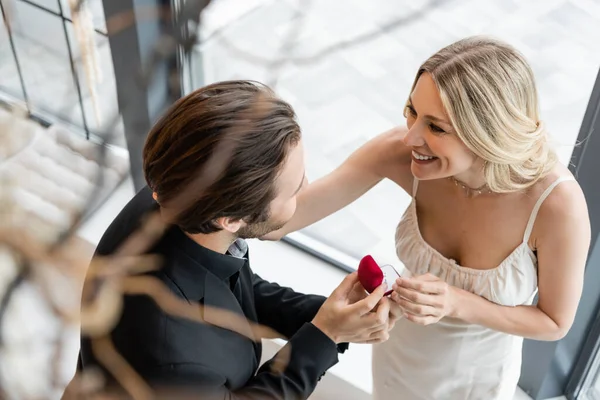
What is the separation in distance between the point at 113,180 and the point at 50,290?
49 mm

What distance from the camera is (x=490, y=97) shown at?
1.02 meters

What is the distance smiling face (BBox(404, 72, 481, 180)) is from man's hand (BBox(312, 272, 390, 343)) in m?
0.21

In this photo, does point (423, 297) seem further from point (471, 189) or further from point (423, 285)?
point (471, 189)

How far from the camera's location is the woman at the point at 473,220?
1049 millimetres

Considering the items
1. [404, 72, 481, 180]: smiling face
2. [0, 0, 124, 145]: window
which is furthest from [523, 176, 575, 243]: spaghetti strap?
[0, 0, 124, 145]: window

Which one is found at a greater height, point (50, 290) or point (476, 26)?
point (50, 290)

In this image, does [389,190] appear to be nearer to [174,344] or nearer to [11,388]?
[174,344]

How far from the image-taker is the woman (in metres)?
1.05

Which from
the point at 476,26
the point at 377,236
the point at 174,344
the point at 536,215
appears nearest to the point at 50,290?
the point at 174,344

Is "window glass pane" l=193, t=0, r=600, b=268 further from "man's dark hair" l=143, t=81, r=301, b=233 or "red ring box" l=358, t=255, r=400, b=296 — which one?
"red ring box" l=358, t=255, r=400, b=296

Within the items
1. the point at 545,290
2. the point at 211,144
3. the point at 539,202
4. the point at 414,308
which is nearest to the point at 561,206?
the point at 539,202

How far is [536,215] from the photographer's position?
115 cm

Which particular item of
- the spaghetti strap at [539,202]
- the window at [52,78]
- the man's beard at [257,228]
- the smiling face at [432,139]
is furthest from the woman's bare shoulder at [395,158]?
the window at [52,78]

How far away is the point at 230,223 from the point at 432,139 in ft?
1.23
